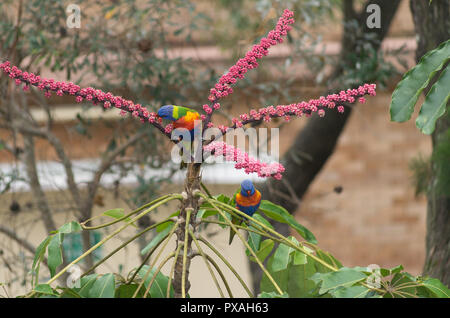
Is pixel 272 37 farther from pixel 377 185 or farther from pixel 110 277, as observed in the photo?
pixel 377 185

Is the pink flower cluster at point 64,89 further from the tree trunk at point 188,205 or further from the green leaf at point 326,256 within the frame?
the green leaf at point 326,256

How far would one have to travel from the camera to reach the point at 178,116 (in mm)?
707

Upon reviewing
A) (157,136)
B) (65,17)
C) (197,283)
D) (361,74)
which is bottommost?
(197,283)

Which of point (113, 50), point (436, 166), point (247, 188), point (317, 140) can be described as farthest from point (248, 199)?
point (317, 140)

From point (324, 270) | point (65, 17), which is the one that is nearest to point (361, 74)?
point (65, 17)

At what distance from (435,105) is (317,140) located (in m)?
1.42

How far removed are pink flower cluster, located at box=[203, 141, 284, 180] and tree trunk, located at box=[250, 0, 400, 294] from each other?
1.15m

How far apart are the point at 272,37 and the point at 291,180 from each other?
1.46 metres

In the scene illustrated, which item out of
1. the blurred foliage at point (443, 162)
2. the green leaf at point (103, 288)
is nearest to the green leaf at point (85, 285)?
the green leaf at point (103, 288)

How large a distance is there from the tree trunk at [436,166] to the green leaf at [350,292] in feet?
2.11

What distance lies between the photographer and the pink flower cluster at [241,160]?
2.17ft

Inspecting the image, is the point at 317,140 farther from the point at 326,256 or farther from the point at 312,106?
the point at 312,106
